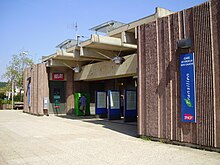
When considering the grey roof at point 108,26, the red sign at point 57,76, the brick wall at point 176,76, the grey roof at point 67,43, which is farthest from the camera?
the grey roof at point 67,43

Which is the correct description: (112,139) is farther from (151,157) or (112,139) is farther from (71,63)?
(71,63)

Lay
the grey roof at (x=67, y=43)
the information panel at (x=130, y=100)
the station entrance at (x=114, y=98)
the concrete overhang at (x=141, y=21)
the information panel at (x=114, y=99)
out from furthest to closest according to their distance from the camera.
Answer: the grey roof at (x=67, y=43), the information panel at (x=114, y=99), the station entrance at (x=114, y=98), the information panel at (x=130, y=100), the concrete overhang at (x=141, y=21)

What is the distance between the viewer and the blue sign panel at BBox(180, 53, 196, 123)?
8156 millimetres

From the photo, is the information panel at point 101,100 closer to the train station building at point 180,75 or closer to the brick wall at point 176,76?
the train station building at point 180,75

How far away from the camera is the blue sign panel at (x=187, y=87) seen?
8156 millimetres

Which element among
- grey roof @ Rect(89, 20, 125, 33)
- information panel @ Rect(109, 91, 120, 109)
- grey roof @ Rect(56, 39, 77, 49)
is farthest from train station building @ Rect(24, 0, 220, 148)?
grey roof @ Rect(56, 39, 77, 49)

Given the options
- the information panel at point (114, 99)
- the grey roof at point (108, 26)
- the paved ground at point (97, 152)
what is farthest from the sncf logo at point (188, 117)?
the grey roof at point (108, 26)

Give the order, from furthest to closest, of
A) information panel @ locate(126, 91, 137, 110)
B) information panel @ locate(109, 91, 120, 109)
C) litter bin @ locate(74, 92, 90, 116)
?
litter bin @ locate(74, 92, 90, 116), information panel @ locate(109, 91, 120, 109), information panel @ locate(126, 91, 137, 110)

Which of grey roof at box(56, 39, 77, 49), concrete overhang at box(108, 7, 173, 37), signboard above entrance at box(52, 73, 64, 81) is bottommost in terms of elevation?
signboard above entrance at box(52, 73, 64, 81)

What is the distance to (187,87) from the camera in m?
8.38

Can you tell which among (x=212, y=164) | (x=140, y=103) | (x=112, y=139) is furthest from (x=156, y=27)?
(x=212, y=164)

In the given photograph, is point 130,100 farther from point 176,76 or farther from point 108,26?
point 176,76

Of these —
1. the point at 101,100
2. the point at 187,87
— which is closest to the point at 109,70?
the point at 101,100

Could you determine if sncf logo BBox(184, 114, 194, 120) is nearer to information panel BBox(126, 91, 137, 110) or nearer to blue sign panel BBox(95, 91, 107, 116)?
information panel BBox(126, 91, 137, 110)
